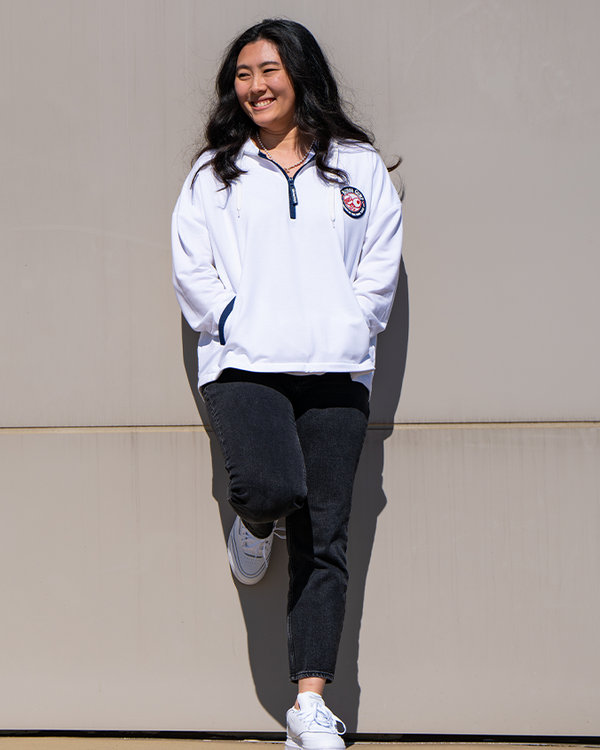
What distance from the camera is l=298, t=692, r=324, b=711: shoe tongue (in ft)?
5.93

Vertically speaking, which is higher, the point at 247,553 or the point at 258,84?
the point at 258,84

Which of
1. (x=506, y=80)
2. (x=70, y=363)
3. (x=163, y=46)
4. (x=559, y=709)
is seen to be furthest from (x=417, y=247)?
(x=559, y=709)

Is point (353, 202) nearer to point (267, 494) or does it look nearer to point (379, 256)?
point (379, 256)

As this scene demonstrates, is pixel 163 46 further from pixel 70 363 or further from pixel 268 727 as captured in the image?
pixel 268 727

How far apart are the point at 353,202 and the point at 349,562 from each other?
1233mm

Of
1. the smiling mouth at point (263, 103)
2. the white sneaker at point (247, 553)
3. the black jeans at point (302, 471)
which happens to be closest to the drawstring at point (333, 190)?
the smiling mouth at point (263, 103)

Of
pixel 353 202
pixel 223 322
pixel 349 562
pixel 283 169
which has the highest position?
pixel 283 169

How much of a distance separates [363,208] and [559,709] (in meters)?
1.82

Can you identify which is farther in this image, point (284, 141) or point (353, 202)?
point (284, 141)

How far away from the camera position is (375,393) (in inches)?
93.5

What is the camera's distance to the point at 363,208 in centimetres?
203

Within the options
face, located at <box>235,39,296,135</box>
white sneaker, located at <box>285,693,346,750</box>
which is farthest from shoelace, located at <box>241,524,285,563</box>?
face, located at <box>235,39,296,135</box>

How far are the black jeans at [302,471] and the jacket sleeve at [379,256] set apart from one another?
23cm

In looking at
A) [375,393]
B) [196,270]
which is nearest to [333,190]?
[196,270]
